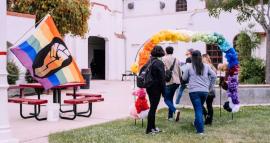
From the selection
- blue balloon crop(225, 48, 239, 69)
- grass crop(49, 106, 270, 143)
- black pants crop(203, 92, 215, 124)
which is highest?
blue balloon crop(225, 48, 239, 69)

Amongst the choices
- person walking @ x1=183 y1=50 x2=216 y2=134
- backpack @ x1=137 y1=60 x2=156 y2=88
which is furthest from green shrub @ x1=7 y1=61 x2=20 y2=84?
person walking @ x1=183 y1=50 x2=216 y2=134

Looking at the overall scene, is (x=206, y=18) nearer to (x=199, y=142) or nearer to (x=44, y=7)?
(x=44, y=7)

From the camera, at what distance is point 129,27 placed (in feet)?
106

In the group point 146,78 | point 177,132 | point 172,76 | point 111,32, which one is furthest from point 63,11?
point 111,32

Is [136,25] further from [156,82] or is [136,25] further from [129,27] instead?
[156,82]

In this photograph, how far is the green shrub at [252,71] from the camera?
17516mm

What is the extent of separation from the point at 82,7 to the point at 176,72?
925cm

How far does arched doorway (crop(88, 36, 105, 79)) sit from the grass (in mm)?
21754

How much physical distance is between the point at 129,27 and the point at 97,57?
132 inches

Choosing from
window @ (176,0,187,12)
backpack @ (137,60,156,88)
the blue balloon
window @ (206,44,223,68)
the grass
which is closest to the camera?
the grass

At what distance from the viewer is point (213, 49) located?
1112 inches

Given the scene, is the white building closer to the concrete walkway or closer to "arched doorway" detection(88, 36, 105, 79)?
"arched doorway" detection(88, 36, 105, 79)

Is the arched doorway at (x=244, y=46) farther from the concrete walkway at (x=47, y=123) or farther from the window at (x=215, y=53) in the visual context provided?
Result: the window at (x=215, y=53)

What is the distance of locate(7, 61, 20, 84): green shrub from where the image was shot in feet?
55.3
